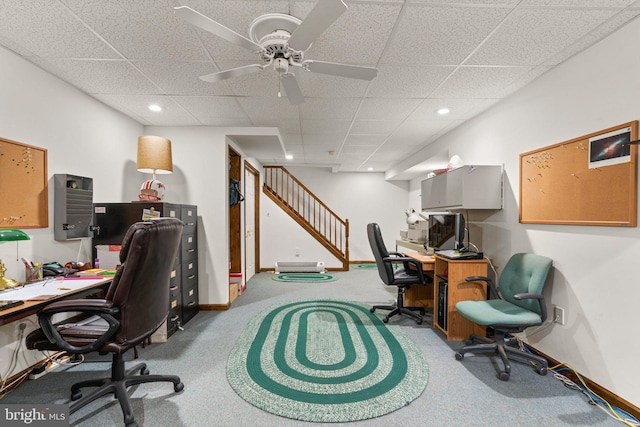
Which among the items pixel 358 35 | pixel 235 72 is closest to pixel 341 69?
pixel 358 35

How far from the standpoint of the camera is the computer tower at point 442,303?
9.20 feet

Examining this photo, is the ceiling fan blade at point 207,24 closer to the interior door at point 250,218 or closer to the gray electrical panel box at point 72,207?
the gray electrical panel box at point 72,207

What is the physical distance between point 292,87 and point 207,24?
0.71 meters

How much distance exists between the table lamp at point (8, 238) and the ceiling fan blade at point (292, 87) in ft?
6.56

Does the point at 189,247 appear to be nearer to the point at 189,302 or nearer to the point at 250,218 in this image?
the point at 189,302

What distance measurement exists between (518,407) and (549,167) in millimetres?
1845

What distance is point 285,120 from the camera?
3447 millimetres

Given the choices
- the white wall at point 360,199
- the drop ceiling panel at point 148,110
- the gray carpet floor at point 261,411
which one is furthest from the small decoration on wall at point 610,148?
the white wall at point 360,199

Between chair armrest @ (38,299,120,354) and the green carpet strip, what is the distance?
3.76m

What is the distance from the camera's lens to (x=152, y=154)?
3.00m

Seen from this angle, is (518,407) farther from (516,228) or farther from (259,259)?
(259,259)

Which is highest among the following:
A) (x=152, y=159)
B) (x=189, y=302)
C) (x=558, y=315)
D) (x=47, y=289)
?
(x=152, y=159)

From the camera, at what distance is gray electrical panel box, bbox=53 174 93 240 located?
2334 mm

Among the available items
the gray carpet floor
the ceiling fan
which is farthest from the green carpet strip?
the ceiling fan
